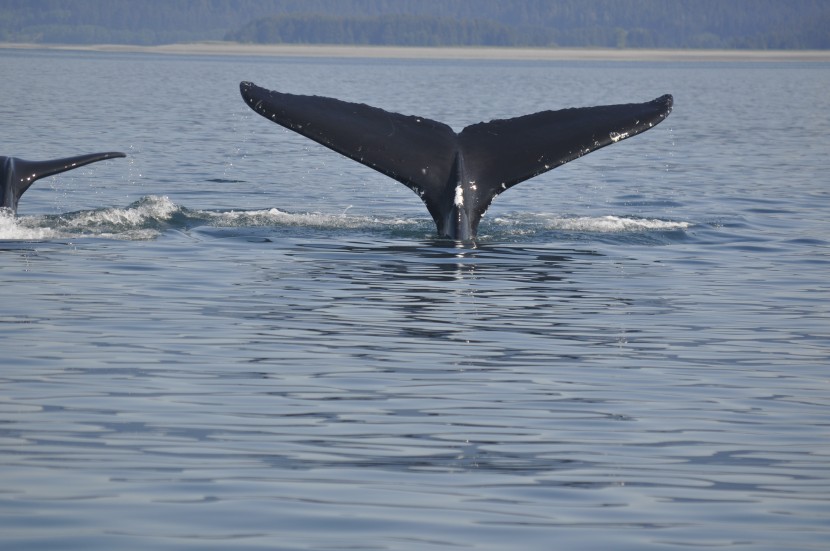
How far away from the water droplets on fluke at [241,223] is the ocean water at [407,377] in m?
0.06

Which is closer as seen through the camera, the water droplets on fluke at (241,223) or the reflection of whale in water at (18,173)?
the reflection of whale in water at (18,173)

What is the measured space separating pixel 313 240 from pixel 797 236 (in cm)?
603

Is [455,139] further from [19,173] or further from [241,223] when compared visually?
[19,173]

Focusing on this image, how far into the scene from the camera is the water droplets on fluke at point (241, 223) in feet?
56.1

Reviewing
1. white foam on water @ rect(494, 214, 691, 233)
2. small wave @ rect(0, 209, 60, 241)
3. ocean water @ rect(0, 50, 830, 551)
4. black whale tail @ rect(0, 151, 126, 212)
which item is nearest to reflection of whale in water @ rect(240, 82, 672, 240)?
ocean water @ rect(0, 50, 830, 551)

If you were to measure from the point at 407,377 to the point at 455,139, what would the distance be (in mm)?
5257

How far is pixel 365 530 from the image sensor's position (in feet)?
22.6

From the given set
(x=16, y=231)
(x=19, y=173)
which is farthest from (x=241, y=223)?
(x=19, y=173)

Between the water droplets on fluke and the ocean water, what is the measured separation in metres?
0.06

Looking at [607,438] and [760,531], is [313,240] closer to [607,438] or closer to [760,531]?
[607,438]

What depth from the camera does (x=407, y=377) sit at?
10078mm

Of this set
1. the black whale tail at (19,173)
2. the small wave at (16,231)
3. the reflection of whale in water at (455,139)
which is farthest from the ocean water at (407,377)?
the reflection of whale in water at (455,139)

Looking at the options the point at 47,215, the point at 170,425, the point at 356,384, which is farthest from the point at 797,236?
the point at 170,425

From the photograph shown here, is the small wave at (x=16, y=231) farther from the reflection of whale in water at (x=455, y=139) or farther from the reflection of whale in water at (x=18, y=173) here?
the reflection of whale in water at (x=455, y=139)
